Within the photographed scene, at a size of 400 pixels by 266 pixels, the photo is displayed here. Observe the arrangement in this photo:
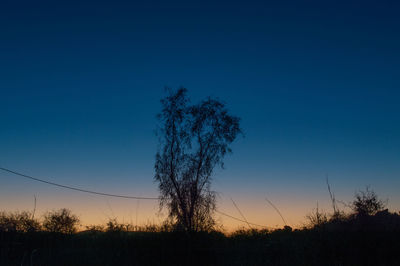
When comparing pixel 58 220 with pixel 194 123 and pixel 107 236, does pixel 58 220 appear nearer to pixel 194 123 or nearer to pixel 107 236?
pixel 107 236

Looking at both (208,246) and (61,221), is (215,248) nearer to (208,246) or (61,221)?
(208,246)

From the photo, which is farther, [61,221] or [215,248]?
[61,221]

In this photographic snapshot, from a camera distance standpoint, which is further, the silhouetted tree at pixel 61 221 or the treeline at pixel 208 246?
the silhouetted tree at pixel 61 221

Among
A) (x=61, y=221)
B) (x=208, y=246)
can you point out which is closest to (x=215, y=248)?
(x=208, y=246)

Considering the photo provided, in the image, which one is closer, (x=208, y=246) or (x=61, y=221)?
(x=208, y=246)

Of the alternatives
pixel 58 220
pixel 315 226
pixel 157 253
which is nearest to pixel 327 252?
pixel 315 226

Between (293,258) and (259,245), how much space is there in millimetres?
2501

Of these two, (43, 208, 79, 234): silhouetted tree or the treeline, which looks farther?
(43, 208, 79, 234): silhouetted tree

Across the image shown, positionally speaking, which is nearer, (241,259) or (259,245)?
(241,259)

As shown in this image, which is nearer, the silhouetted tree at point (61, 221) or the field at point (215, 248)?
the field at point (215, 248)

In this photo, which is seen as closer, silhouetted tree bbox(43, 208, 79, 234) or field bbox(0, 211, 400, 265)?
field bbox(0, 211, 400, 265)

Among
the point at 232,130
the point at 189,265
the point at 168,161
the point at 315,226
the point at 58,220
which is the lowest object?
the point at 189,265

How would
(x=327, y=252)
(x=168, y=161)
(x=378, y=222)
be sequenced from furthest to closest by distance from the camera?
1. (x=168, y=161)
2. (x=378, y=222)
3. (x=327, y=252)

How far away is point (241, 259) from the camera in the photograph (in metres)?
14.2
